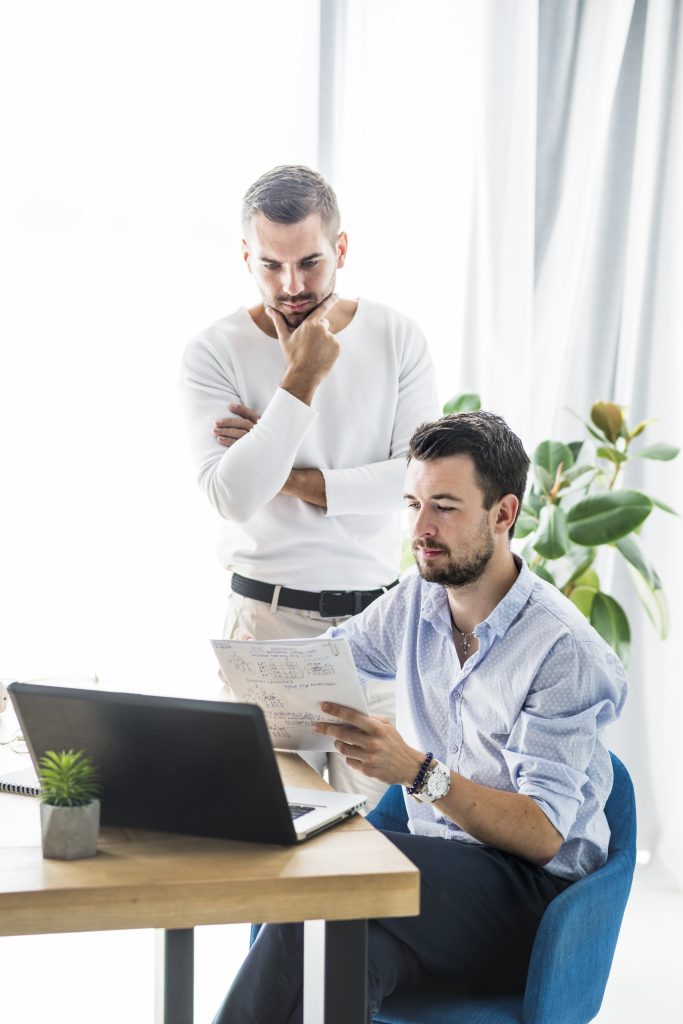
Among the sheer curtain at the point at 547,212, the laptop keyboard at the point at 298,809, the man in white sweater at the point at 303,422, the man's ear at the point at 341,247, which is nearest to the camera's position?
the laptop keyboard at the point at 298,809

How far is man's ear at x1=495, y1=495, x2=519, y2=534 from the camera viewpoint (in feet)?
5.70

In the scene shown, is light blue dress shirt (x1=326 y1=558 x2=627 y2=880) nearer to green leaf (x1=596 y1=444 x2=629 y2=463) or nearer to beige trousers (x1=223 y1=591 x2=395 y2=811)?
beige trousers (x1=223 y1=591 x2=395 y2=811)

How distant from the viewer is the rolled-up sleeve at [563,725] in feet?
4.91

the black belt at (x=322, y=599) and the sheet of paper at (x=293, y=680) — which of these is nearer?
the sheet of paper at (x=293, y=680)

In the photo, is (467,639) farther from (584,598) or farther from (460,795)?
(584,598)

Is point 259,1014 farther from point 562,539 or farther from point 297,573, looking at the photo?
point 562,539

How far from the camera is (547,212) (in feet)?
11.4

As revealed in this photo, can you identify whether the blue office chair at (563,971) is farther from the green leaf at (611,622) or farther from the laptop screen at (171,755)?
the green leaf at (611,622)

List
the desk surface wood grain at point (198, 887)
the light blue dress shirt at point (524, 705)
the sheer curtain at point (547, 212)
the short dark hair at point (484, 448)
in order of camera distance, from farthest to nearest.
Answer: the sheer curtain at point (547, 212)
the short dark hair at point (484, 448)
the light blue dress shirt at point (524, 705)
the desk surface wood grain at point (198, 887)

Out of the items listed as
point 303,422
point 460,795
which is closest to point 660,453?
point 303,422

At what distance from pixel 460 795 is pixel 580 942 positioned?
25 centimetres

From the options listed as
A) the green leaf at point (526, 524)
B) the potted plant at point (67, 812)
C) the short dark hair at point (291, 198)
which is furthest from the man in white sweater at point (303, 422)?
the potted plant at point (67, 812)

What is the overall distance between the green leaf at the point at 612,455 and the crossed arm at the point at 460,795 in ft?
5.44

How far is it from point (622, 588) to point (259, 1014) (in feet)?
7.78
